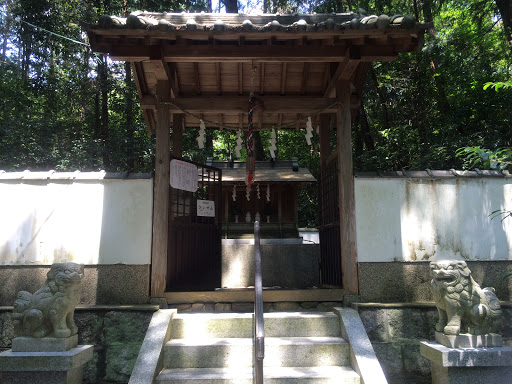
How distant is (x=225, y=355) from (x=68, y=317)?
1.89 meters

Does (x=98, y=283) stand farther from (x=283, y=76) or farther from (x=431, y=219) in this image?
(x=431, y=219)

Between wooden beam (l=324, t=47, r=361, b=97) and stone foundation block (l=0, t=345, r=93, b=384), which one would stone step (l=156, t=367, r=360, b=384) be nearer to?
stone foundation block (l=0, t=345, r=93, b=384)

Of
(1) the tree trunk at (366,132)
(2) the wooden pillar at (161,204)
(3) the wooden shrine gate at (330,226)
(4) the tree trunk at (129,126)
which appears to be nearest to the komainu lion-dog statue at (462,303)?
(3) the wooden shrine gate at (330,226)

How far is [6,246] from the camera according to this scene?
577 centimetres

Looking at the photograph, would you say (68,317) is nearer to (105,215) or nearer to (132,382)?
(132,382)

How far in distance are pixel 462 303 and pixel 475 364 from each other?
63 centimetres

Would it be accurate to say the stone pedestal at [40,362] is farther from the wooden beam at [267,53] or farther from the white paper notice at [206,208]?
the wooden beam at [267,53]

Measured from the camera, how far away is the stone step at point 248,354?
4.77 metres

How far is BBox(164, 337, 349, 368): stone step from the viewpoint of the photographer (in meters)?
4.77

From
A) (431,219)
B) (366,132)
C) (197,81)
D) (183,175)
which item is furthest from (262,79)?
(366,132)

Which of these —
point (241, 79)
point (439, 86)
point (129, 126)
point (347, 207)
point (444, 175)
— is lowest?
point (347, 207)

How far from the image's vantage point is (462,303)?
4426mm

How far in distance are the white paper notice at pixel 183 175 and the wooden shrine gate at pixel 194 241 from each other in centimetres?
11

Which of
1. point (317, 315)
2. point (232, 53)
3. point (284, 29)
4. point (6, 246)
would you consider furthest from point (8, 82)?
point (317, 315)
